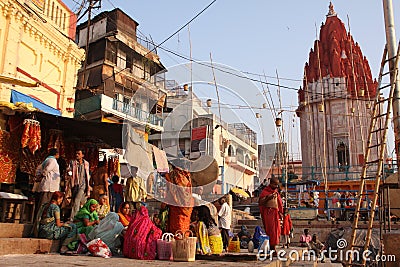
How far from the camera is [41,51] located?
1170cm

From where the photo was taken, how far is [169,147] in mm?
6152

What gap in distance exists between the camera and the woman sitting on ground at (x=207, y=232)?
20.7 feet

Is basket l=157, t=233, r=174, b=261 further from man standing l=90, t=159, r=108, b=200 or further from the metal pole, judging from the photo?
man standing l=90, t=159, r=108, b=200

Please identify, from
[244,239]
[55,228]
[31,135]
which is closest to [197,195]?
[55,228]

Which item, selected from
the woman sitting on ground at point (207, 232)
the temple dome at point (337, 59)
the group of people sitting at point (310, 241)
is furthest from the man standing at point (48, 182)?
the temple dome at point (337, 59)

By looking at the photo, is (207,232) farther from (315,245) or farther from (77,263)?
(315,245)

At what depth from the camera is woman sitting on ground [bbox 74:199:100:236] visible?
591cm

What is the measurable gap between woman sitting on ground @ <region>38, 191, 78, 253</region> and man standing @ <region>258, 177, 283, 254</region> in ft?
10.9

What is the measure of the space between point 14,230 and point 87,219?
1.14 metres

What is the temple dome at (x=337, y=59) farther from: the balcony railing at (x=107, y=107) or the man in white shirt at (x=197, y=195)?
the man in white shirt at (x=197, y=195)

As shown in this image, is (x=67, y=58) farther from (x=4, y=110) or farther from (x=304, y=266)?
(x=304, y=266)

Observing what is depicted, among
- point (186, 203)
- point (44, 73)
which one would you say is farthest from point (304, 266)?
point (44, 73)

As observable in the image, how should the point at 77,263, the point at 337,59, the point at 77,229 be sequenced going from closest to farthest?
the point at 77,263 → the point at 77,229 → the point at 337,59

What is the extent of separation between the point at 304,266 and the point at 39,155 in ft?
20.7
